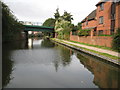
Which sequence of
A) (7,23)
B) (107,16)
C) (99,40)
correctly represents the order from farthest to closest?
(7,23)
(107,16)
(99,40)

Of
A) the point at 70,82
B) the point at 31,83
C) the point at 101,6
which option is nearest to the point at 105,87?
the point at 70,82

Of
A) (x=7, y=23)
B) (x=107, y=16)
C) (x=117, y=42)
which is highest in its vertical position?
(x=107, y=16)

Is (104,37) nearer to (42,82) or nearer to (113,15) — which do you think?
(113,15)

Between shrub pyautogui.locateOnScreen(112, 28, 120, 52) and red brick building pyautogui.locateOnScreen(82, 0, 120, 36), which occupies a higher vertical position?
red brick building pyautogui.locateOnScreen(82, 0, 120, 36)

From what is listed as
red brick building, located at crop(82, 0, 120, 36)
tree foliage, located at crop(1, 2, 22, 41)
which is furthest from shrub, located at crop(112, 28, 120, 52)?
tree foliage, located at crop(1, 2, 22, 41)

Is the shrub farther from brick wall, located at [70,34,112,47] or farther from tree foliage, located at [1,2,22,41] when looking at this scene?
tree foliage, located at [1,2,22,41]

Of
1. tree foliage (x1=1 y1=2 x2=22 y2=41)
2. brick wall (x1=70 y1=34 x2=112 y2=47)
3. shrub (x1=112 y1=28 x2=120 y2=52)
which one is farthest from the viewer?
tree foliage (x1=1 y1=2 x2=22 y2=41)

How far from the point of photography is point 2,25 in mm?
26734

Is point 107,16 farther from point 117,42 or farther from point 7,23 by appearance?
point 7,23

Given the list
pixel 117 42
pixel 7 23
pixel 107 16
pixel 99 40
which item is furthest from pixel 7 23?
pixel 117 42

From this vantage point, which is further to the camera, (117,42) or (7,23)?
(7,23)

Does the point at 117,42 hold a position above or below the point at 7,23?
below

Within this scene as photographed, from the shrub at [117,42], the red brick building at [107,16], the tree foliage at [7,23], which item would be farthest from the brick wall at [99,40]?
the tree foliage at [7,23]

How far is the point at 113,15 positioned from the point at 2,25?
907 inches
